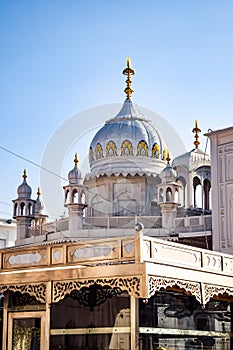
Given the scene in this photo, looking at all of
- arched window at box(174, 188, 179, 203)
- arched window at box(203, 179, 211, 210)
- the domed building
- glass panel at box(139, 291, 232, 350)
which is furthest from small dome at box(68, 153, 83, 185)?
glass panel at box(139, 291, 232, 350)

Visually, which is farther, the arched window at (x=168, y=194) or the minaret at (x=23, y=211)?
the minaret at (x=23, y=211)

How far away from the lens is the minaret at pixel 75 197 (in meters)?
20.0

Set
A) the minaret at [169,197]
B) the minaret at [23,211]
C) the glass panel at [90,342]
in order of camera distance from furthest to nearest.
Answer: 1. the minaret at [23,211]
2. the minaret at [169,197]
3. the glass panel at [90,342]

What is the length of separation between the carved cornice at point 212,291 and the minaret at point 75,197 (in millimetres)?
9213

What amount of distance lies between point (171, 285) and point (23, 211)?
14231mm

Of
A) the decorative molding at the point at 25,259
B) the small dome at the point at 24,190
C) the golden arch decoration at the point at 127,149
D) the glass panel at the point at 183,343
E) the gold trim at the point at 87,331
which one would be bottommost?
the glass panel at the point at 183,343

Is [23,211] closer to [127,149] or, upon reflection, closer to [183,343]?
[127,149]

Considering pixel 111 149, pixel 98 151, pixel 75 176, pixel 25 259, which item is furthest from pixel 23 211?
pixel 25 259

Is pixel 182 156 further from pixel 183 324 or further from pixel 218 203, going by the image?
pixel 183 324

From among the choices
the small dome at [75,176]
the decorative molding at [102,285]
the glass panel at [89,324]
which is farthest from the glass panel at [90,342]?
the small dome at [75,176]

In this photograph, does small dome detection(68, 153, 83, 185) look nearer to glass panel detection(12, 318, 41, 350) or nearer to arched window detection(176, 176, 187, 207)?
arched window detection(176, 176, 187, 207)

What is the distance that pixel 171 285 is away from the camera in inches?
376

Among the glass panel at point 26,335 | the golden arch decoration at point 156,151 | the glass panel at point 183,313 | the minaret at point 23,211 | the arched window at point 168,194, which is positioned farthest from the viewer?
the golden arch decoration at point 156,151

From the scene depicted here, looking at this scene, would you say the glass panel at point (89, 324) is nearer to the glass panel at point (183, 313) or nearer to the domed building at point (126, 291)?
the domed building at point (126, 291)
